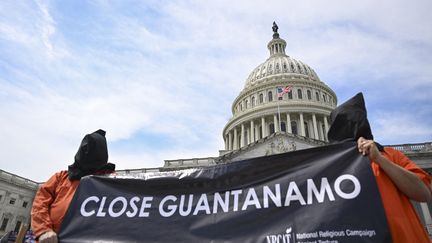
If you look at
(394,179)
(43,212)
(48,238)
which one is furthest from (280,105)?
(48,238)

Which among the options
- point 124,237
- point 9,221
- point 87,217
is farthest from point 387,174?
point 9,221

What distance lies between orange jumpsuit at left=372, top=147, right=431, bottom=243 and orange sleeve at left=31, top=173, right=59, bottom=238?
3914mm

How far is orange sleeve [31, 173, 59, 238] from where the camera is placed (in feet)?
11.6

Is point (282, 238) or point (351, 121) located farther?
point (351, 121)

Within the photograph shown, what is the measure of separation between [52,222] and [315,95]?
6309cm

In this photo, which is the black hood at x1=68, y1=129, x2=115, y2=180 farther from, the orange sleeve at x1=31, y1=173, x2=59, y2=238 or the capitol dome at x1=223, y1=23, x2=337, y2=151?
the capitol dome at x1=223, y1=23, x2=337, y2=151

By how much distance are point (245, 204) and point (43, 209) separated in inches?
109

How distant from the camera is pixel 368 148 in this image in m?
2.92

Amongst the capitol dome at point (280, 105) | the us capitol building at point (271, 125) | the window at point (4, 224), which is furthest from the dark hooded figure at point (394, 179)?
the window at point (4, 224)

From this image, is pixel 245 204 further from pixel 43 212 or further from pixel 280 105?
pixel 280 105

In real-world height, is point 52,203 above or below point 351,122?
below

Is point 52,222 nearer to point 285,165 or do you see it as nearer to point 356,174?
point 285,165

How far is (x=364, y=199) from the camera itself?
275 cm

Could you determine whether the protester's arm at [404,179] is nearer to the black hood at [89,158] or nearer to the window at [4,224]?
the black hood at [89,158]
